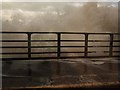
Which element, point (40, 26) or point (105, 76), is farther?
point (40, 26)

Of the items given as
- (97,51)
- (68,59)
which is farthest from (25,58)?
(97,51)

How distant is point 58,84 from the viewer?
13.1ft

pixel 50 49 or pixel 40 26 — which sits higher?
pixel 40 26

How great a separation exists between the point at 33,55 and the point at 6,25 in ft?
8.41

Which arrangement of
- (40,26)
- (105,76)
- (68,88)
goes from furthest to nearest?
1. (40,26)
2. (105,76)
3. (68,88)

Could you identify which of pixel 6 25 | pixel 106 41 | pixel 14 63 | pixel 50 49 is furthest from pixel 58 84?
pixel 6 25

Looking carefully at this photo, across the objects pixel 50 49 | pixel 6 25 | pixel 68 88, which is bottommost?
pixel 68 88

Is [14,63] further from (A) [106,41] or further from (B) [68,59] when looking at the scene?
(A) [106,41]

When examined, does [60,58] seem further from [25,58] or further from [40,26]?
[40,26]

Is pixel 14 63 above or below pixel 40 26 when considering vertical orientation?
below

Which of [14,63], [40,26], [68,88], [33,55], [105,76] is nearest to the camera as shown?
[68,88]

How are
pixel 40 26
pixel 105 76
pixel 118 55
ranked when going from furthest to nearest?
pixel 40 26 < pixel 118 55 < pixel 105 76

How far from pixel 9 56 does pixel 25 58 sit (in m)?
0.43

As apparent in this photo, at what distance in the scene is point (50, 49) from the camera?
7105mm
